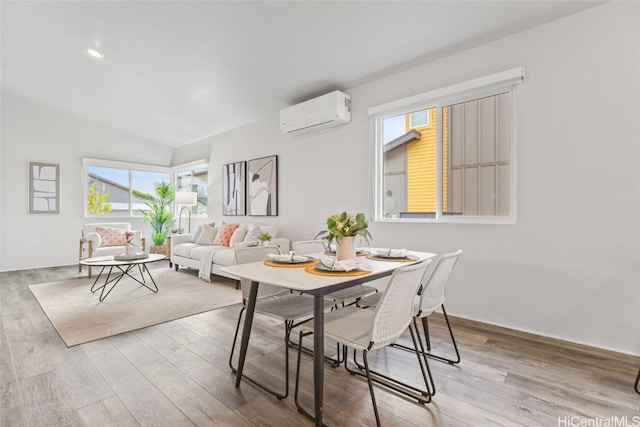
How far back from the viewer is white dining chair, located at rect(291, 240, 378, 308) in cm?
225

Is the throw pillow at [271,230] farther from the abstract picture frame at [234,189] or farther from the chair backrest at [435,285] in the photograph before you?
the chair backrest at [435,285]

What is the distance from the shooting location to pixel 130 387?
180 cm

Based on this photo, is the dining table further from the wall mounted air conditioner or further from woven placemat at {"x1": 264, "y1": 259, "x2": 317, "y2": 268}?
the wall mounted air conditioner

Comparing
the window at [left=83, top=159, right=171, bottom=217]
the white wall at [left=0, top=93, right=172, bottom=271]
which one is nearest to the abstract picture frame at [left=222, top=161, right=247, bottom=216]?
the window at [left=83, top=159, right=171, bottom=217]

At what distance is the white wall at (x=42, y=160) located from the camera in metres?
5.15

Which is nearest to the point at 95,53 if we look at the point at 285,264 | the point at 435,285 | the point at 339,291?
the point at 285,264

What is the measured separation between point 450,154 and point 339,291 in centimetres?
187

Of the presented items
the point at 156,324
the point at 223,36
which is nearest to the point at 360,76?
the point at 223,36

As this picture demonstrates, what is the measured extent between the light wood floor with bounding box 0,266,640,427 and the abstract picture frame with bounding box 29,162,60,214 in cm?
383

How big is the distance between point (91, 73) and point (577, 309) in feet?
20.3

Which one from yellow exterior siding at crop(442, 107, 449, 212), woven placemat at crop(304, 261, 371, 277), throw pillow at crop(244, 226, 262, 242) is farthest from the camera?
throw pillow at crop(244, 226, 262, 242)

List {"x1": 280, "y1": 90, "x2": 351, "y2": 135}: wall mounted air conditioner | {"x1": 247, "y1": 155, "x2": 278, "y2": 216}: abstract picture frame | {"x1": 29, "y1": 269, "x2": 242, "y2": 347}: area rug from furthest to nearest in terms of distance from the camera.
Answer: {"x1": 247, "y1": 155, "x2": 278, "y2": 216}: abstract picture frame < {"x1": 280, "y1": 90, "x2": 351, "y2": 135}: wall mounted air conditioner < {"x1": 29, "y1": 269, "x2": 242, "y2": 347}: area rug
